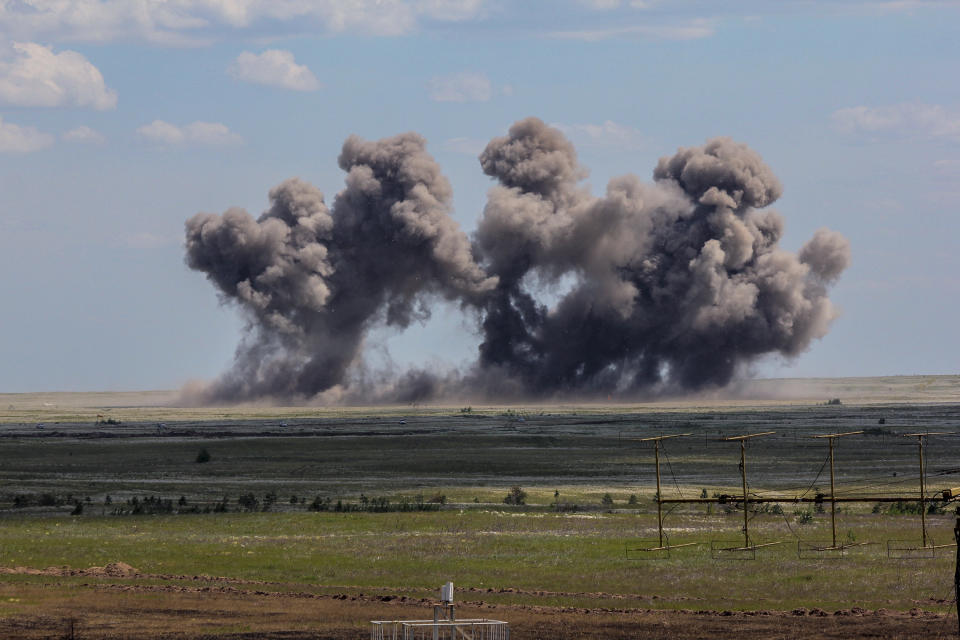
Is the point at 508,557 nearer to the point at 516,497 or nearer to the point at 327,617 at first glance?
the point at 327,617

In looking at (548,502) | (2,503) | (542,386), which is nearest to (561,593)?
(548,502)

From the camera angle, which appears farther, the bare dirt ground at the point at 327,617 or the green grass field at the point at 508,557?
the green grass field at the point at 508,557

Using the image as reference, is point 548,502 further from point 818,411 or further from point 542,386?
point 542,386

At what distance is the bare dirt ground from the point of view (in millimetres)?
24719

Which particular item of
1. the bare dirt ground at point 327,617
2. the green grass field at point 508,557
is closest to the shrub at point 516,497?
the green grass field at point 508,557

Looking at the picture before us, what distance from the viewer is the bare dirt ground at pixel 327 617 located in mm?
24719

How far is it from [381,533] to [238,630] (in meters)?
16.6

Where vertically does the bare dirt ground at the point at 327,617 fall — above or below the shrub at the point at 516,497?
below

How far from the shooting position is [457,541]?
129 feet

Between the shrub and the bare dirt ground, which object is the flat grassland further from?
the shrub

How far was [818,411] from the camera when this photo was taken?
438 feet

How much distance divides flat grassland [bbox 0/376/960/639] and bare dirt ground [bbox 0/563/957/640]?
0.09 metres

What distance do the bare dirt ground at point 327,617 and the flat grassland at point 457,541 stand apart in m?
0.09

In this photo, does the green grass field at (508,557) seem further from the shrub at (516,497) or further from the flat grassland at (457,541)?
the shrub at (516,497)
